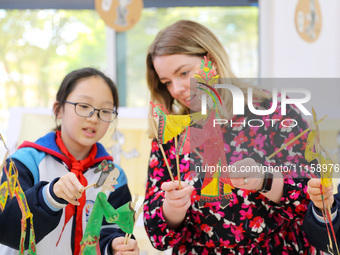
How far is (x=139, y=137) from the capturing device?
176cm

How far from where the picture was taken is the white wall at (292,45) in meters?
2.07

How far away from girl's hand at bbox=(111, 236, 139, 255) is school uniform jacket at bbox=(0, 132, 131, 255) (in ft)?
0.09

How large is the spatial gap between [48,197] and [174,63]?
17.8 inches

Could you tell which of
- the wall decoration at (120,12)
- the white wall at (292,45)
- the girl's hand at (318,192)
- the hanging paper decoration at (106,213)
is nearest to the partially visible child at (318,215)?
the girl's hand at (318,192)

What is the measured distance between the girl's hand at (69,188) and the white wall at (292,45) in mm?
1591

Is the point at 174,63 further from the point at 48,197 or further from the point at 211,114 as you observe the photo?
the point at 48,197

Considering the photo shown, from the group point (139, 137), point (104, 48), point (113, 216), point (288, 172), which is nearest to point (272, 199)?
point (288, 172)

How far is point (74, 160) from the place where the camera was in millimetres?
1069

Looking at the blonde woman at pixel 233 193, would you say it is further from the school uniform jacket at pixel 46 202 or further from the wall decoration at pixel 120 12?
the wall decoration at pixel 120 12

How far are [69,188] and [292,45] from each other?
197cm

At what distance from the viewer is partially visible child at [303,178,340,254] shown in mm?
771

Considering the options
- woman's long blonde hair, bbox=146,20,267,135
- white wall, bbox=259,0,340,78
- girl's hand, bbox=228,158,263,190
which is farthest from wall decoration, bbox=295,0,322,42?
girl's hand, bbox=228,158,263,190

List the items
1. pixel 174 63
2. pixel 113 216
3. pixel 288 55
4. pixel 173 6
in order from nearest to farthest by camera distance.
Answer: pixel 113 216, pixel 174 63, pixel 288 55, pixel 173 6

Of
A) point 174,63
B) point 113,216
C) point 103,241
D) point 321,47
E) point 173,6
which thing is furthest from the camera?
point 173,6
